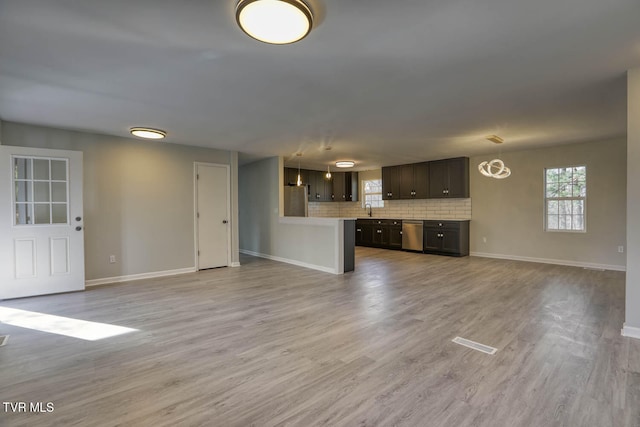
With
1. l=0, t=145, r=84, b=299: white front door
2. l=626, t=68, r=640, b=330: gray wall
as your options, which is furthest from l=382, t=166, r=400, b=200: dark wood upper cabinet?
l=0, t=145, r=84, b=299: white front door

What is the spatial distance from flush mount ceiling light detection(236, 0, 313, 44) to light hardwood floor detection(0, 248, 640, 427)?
226 cm

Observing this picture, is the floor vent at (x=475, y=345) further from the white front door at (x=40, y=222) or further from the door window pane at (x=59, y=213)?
the door window pane at (x=59, y=213)

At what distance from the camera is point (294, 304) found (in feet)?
12.4

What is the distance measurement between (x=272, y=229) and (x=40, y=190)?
13.2ft

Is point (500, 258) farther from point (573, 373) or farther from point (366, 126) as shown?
point (573, 373)

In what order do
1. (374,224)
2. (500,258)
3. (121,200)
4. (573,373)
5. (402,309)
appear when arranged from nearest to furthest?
(573,373)
(402,309)
(121,200)
(500,258)
(374,224)

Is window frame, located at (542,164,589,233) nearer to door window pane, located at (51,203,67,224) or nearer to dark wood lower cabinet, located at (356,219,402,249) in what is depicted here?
dark wood lower cabinet, located at (356,219,402,249)

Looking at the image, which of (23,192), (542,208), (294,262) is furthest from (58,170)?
(542,208)

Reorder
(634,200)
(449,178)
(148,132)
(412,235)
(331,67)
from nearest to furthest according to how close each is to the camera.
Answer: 1. (331,67)
2. (634,200)
3. (148,132)
4. (449,178)
5. (412,235)

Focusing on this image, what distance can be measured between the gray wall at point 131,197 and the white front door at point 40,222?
31cm

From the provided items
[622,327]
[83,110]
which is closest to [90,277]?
[83,110]

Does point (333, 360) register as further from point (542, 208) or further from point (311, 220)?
point (542, 208)

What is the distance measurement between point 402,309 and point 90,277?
4624 millimetres

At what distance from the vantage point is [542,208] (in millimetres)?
6277
